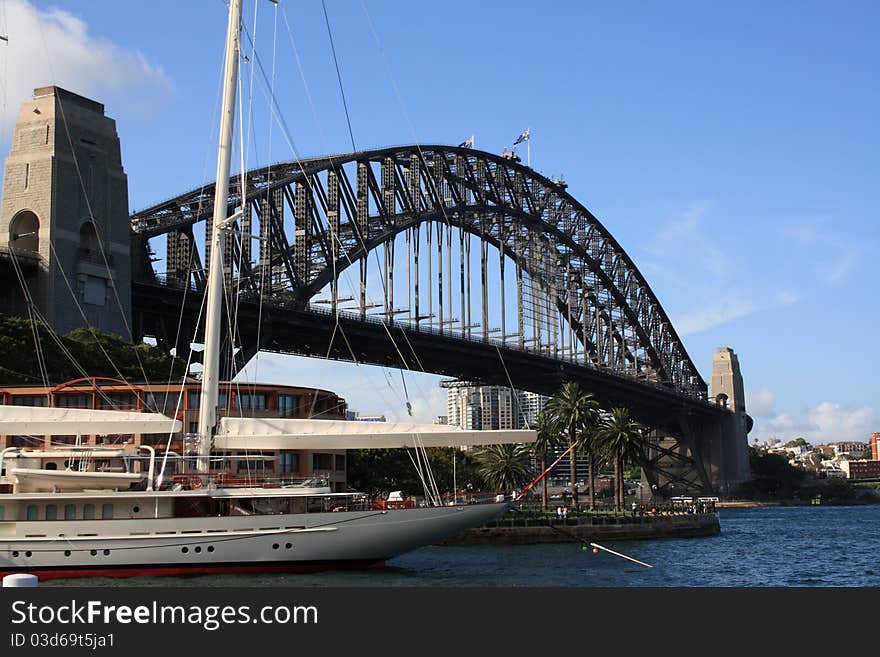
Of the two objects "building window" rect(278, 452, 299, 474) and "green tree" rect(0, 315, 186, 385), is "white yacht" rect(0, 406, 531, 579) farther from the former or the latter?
"green tree" rect(0, 315, 186, 385)

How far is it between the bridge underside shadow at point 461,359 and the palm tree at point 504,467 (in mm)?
10046

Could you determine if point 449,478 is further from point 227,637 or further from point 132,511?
point 227,637

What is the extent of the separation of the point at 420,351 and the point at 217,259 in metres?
72.0

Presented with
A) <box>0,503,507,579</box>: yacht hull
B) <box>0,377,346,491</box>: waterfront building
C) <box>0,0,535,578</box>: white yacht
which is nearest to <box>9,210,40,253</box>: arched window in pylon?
<box>0,377,346,491</box>: waterfront building

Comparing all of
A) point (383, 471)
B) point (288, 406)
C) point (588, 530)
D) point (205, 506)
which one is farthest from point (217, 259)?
point (383, 471)

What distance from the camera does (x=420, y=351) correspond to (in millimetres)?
114750

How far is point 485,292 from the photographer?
13000 cm

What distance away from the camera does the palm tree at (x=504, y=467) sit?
87.2 meters

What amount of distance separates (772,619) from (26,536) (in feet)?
99.7

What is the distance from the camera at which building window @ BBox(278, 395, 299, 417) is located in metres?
59.8

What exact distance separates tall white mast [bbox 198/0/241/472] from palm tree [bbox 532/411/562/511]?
43.7 meters

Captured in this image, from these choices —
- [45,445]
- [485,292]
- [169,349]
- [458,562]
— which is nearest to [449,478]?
[169,349]

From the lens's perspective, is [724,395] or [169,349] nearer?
[169,349]

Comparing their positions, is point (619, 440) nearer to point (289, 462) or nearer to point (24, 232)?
point (289, 462)
